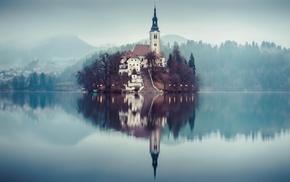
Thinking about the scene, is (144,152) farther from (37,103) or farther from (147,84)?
(147,84)

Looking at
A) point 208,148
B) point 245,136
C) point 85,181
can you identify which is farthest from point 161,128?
point 85,181

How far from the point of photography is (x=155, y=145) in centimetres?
1836

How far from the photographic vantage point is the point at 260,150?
17641 millimetres

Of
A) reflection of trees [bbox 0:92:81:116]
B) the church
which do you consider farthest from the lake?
the church

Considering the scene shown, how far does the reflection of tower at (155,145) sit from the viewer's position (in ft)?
48.8

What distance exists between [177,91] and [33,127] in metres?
78.0

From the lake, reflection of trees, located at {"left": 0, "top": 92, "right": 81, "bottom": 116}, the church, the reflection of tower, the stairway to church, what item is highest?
the church

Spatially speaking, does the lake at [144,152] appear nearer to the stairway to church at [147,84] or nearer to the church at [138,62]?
the stairway to church at [147,84]

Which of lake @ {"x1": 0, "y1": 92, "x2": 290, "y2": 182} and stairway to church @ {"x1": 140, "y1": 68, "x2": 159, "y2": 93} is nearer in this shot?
lake @ {"x1": 0, "y1": 92, "x2": 290, "y2": 182}

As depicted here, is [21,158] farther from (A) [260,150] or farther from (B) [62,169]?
(A) [260,150]

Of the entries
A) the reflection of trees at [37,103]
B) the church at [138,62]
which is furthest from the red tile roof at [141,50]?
the reflection of trees at [37,103]

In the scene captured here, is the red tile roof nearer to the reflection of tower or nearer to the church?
the church

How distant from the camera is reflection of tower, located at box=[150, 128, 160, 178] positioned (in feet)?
48.8

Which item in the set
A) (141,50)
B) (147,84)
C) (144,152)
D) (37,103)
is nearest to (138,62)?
(141,50)
